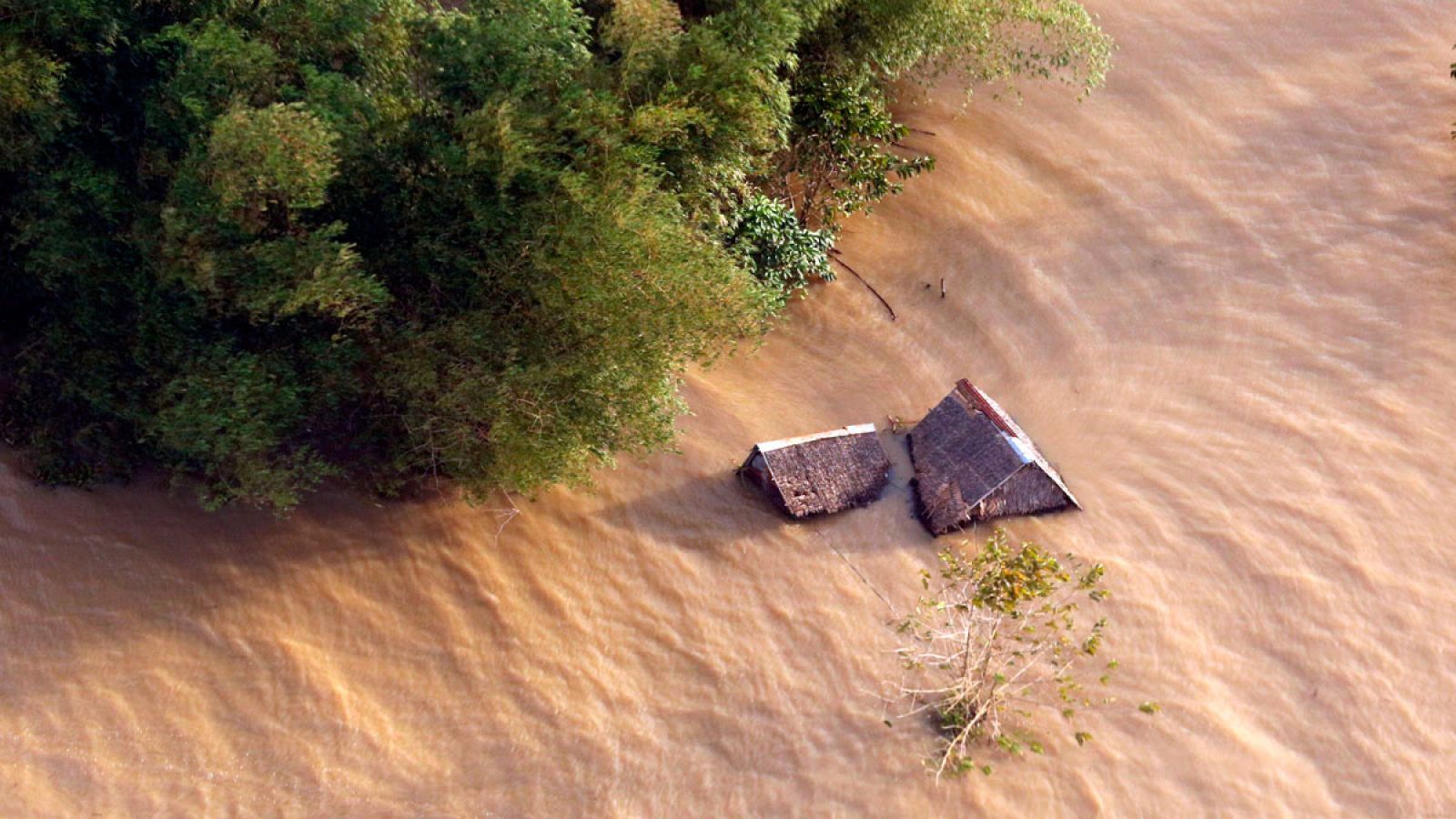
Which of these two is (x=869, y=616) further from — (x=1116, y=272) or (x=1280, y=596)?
(x=1116, y=272)

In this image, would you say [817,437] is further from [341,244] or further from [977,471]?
[341,244]

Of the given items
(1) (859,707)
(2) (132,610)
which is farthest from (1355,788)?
(2) (132,610)

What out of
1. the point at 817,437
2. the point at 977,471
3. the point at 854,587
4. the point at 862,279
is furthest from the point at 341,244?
the point at 862,279

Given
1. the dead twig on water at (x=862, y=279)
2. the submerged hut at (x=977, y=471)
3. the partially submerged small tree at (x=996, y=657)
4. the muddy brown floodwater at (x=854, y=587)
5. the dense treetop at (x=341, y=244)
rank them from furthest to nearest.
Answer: the dead twig on water at (x=862, y=279) → the submerged hut at (x=977, y=471) → the partially submerged small tree at (x=996, y=657) → the muddy brown floodwater at (x=854, y=587) → the dense treetop at (x=341, y=244)

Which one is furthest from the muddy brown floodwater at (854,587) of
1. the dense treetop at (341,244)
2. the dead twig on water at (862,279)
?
the dense treetop at (341,244)

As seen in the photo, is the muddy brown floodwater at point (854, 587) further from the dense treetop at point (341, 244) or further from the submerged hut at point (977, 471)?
the dense treetop at point (341, 244)
